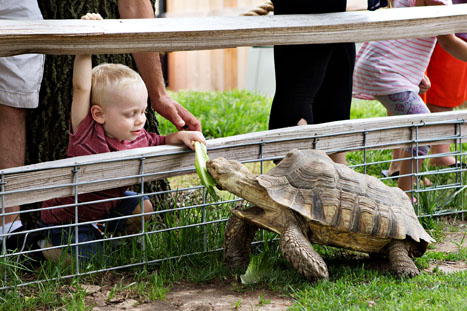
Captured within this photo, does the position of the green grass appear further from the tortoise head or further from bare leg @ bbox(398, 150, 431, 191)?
bare leg @ bbox(398, 150, 431, 191)

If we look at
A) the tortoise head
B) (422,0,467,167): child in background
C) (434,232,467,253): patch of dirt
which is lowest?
(434,232,467,253): patch of dirt

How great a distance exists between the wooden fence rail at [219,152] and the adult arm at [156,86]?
239 millimetres

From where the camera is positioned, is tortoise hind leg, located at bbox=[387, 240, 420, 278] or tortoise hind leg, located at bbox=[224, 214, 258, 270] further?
tortoise hind leg, located at bbox=[224, 214, 258, 270]

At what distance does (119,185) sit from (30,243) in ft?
1.92

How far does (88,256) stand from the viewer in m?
3.37

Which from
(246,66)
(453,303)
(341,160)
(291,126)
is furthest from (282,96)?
(246,66)

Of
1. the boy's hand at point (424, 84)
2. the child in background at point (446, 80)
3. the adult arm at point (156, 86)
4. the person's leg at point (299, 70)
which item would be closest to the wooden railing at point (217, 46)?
the person's leg at point (299, 70)

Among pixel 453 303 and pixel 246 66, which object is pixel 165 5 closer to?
pixel 246 66

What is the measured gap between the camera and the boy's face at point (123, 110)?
335 cm

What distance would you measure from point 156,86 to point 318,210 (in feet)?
3.97

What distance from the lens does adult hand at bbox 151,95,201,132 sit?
3618 mm

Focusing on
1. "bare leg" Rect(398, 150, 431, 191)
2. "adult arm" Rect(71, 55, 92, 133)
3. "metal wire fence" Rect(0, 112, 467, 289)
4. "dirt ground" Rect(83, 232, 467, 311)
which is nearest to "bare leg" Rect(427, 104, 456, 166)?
"bare leg" Rect(398, 150, 431, 191)

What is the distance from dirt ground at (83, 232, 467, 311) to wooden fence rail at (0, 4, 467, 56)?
1139 mm

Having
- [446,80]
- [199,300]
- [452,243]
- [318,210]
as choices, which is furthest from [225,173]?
[446,80]
